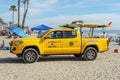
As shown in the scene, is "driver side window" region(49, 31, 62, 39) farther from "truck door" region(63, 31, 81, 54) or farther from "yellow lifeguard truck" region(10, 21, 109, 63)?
"truck door" region(63, 31, 81, 54)

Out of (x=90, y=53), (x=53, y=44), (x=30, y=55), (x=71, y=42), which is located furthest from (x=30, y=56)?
(x=90, y=53)

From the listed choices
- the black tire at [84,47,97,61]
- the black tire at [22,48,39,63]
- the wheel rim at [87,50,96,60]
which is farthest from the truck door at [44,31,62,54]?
the wheel rim at [87,50,96,60]

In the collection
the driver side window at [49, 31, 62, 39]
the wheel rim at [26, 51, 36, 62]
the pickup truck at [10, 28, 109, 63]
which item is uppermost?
the driver side window at [49, 31, 62, 39]

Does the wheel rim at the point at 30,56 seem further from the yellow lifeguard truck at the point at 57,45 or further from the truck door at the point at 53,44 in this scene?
the truck door at the point at 53,44

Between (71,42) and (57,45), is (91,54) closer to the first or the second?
(71,42)

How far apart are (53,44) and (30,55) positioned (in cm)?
127

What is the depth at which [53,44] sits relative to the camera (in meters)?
15.7

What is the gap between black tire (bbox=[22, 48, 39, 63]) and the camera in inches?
599

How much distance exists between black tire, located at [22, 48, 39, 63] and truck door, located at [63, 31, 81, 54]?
154cm

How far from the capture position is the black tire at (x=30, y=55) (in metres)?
15.2

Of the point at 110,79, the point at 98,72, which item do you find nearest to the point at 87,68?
the point at 98,72

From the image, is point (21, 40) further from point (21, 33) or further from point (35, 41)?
point (21, 33)

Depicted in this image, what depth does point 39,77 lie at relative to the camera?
10.9m

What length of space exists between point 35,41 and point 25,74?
388 cm
